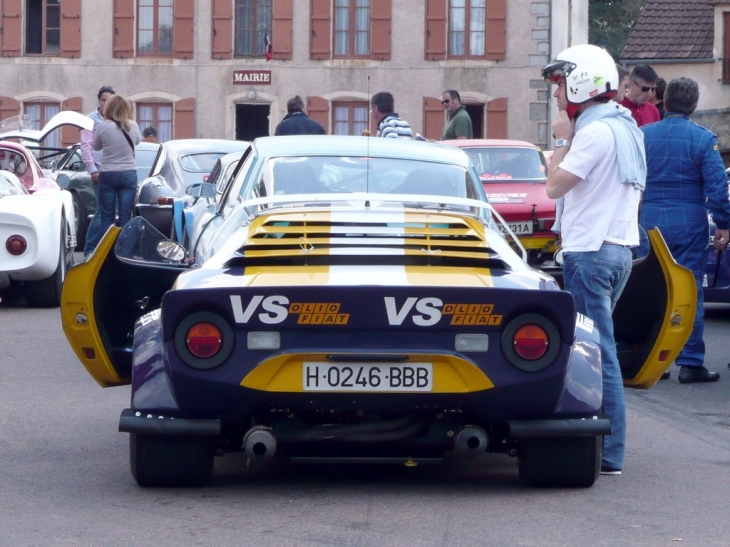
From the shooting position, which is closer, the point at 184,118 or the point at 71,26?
the point at 71,26

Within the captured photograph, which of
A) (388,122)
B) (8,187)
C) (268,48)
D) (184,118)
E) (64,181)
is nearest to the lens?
(8,187)

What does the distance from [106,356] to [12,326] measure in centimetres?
568

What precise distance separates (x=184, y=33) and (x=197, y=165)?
889 inches

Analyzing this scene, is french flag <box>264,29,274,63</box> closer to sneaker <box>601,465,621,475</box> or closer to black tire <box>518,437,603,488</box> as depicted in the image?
sneaker <box>601,465,621,475</box>

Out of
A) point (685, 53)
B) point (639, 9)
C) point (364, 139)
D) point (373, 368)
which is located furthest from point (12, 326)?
point (639, 9)

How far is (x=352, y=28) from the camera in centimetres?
3828

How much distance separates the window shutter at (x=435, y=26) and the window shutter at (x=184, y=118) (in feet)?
21.2

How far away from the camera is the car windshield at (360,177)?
675 cm

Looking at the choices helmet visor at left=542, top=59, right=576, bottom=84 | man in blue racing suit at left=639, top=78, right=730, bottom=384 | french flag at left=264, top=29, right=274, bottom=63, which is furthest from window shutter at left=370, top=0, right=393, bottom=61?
helmet visor at left=542, top=59, right=576, bottom=84

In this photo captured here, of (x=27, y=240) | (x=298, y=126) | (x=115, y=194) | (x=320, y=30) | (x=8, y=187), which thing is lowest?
(x=27, y=240)

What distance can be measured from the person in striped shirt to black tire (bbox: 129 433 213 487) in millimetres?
6873

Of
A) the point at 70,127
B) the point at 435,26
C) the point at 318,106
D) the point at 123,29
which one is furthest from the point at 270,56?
the point at 70,127

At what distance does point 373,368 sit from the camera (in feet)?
16.6

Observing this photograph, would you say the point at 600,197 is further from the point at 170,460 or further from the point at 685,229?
the point at 685,229
